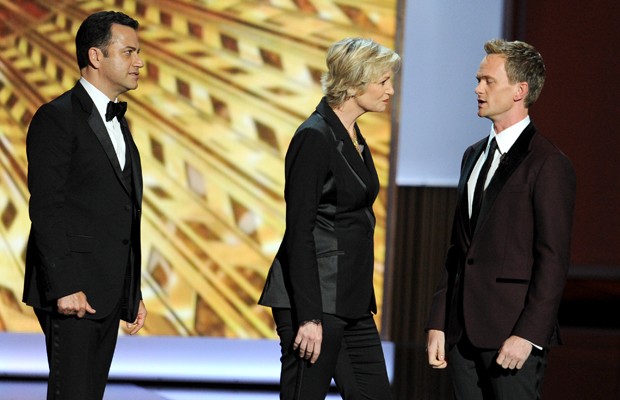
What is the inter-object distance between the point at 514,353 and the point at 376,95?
718mm

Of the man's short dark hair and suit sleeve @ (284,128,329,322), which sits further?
the man's short dark hair

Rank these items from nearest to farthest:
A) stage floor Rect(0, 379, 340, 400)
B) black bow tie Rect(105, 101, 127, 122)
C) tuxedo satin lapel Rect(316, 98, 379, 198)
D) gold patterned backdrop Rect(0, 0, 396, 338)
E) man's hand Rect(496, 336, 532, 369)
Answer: man's hand Rect(496, 336, 532, 369), tuxedo satin lapel Rect(316, 98, 379, 198), black bow tie Rect(105, 101, 127, 122), stage floor Rect(0, 379, 340, 400), gold patterned backdrop Rect(0, 0, 396, 338)

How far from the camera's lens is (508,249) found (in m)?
2.11

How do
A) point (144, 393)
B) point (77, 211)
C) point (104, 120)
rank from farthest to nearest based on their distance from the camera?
1. point (144, 393)
2. point (104, 120)
3. point (77, 211)

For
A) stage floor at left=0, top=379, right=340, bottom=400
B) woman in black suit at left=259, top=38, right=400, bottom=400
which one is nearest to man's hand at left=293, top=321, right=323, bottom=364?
woman in black suit at left=259, top=38, right=400, bottom=400

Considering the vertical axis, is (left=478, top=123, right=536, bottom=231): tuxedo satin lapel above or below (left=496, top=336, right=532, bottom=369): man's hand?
above

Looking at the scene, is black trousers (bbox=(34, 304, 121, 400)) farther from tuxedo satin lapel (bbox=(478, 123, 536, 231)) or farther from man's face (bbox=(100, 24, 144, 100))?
tuxedo satin lapel (bbox=(478, 123, 536, 231))

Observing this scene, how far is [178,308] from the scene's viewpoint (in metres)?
4.42

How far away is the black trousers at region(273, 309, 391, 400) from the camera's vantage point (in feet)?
7.25

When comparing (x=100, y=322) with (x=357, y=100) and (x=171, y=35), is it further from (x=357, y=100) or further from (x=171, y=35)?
(x=171, y=35)

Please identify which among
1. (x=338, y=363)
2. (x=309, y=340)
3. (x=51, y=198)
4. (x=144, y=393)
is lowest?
(x=144, y=393)

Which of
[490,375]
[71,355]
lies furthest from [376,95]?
[71,355]

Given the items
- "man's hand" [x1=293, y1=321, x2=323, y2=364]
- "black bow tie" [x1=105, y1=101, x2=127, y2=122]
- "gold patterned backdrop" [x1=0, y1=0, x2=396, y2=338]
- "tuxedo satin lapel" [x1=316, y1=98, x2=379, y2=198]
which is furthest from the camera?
"gold patterned backdrop" [x1=0, y1=0, x2=396, y2=338]

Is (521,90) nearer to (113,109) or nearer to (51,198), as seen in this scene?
(113,109)
